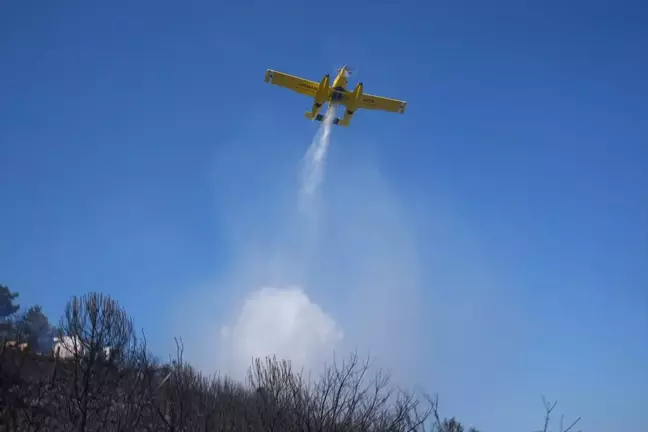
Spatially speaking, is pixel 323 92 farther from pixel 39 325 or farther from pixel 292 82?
pixel 39 325

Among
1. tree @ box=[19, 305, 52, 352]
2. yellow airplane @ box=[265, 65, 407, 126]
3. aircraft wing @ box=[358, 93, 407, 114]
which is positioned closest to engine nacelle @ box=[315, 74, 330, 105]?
yellow airplane @ box=[265, 65, 407, 126]

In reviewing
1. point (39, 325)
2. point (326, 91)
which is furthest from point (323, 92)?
point (39, 325)

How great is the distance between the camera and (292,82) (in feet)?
96.0

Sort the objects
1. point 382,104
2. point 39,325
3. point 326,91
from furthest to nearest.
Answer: point 39,325
point 382,104
point 326,91

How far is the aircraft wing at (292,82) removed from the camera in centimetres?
2907

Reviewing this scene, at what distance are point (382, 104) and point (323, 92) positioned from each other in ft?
14.6

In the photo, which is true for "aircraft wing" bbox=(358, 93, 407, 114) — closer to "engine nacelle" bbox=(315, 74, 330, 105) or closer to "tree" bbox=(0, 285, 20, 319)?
"engine nacelle" bbox=(315, 74, 330, 105)

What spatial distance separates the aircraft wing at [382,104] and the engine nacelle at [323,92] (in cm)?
266

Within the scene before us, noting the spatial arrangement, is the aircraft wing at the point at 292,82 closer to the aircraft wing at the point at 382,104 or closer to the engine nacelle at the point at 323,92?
the engine nacelle at the point at 323,92

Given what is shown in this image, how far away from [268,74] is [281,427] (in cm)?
1971

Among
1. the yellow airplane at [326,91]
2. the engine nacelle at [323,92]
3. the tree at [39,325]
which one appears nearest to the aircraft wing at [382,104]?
the yellow airplane at [326,91]

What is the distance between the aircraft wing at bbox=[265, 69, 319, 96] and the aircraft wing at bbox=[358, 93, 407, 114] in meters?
3.13

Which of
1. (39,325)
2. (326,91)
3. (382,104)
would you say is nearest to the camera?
(326,91)

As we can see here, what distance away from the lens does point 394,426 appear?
1482 cm
